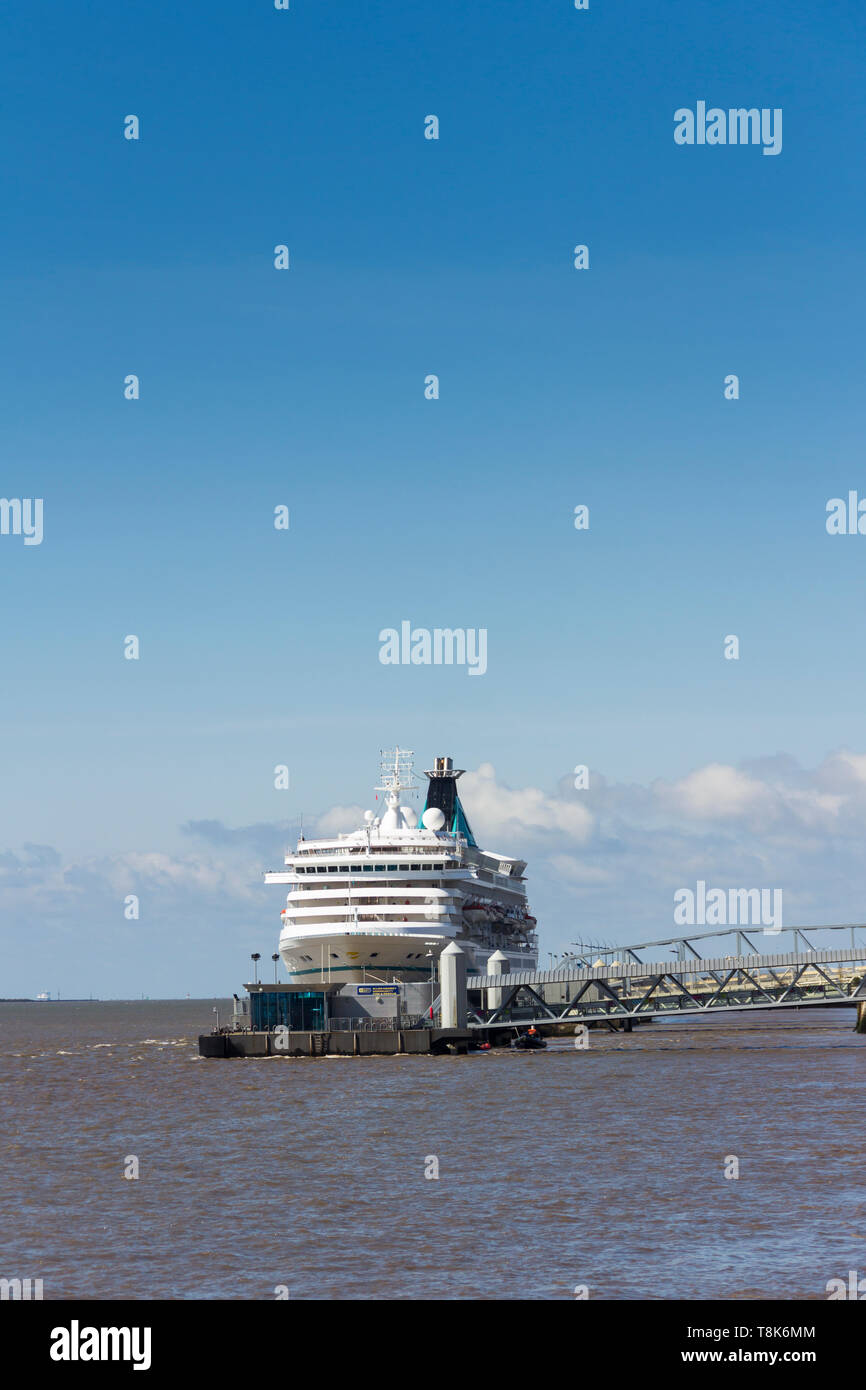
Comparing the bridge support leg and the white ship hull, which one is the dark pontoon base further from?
the white ship hull

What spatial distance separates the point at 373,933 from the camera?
92.1 m

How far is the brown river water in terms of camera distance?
25891 millimetres

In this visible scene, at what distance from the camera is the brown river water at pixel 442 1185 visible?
2589 centimetres

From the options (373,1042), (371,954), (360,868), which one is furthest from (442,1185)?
(360,868)

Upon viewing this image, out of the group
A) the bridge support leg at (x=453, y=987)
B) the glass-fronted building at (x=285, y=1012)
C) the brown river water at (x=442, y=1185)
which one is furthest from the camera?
the glass-fronted building at (x=285, y=1012)

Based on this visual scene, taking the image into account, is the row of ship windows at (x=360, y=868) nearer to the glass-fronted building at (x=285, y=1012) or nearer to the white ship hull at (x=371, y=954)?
the white ship hull at (x=371, y=954)

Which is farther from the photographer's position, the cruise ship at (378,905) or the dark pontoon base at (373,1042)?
the cruise ship at (378,905)

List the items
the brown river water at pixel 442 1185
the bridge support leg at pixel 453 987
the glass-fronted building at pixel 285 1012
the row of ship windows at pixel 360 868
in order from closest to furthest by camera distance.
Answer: the brown river water at pixel 442 1185, the bridge support leg at pixel 453 987, the glass-fronted building at pixel 285 1012, the row of ship windows at pixel 360 868

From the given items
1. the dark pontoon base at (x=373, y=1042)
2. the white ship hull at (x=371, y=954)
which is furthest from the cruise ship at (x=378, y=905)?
the dark pontoon base at (x=373, y=1042)

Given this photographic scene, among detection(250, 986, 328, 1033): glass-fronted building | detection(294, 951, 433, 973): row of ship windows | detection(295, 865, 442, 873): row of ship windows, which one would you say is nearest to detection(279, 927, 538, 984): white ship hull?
detection(294, 951, 433, 973): row of ship windows

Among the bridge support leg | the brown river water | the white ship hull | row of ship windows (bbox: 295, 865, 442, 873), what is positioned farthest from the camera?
row of ship windows (bbox: 295, 865, 442, 873)

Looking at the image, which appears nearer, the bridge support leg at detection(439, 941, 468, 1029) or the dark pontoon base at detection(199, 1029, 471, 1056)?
the bridge support leg at detection(439, 941, 468, 1029)

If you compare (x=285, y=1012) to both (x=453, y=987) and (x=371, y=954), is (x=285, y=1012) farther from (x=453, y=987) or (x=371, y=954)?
(x=371, y=954)
